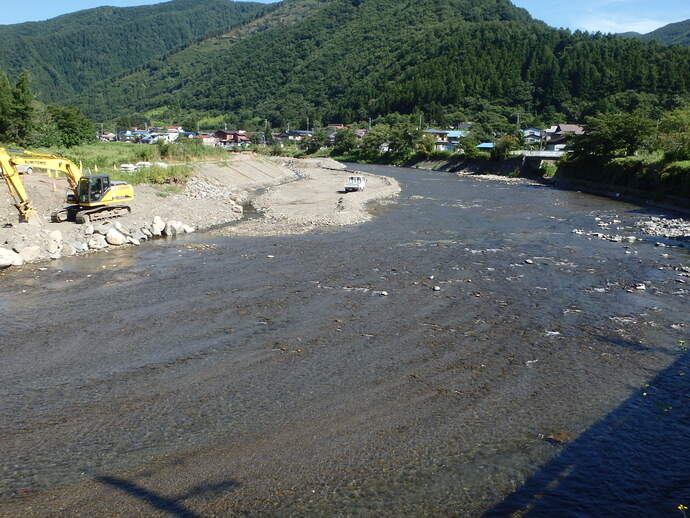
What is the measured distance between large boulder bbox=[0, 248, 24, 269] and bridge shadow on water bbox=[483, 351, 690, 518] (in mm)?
22300

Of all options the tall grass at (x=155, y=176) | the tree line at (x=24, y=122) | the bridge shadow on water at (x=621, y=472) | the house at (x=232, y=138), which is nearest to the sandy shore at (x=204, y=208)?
the tall grass at (x=155, y=176)

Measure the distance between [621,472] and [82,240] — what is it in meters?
25.9

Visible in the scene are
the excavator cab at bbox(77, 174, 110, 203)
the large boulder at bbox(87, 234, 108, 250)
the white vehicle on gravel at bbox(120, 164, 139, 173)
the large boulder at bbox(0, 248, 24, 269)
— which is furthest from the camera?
the white vehicle on gravel at bbox(120, 164, 139, 173)

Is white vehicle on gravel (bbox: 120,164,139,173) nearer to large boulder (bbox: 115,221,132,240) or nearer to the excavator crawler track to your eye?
the excavator crawler track

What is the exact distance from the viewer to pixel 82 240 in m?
27.2

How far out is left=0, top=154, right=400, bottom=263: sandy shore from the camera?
25984 millimetres

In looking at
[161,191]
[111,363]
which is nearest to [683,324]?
[111,363]

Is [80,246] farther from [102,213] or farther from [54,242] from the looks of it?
[102,213]

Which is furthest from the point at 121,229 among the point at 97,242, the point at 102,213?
the point at 102,213

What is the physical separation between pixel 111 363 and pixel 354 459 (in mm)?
7310

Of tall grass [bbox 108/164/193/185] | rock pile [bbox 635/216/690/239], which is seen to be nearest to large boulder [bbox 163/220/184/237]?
tall grass [bbox 108/164/193/185]

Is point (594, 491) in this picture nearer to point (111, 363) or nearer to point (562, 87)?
point (111, 363)

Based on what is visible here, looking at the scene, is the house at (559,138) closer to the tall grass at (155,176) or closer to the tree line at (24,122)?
the tall grass at (155,176)

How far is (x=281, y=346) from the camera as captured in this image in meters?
14.8
